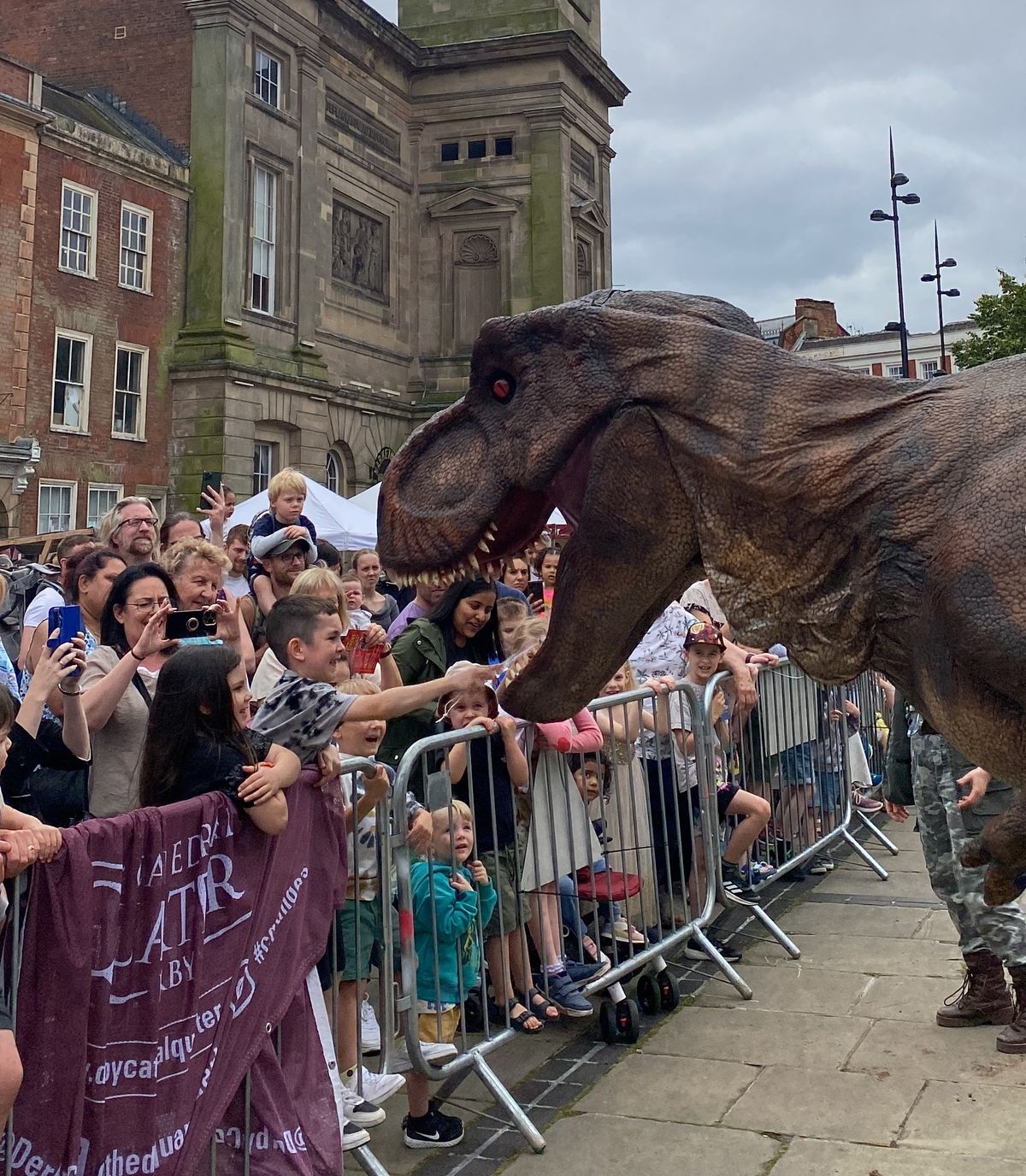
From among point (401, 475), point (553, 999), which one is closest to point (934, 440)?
point (401, 475)

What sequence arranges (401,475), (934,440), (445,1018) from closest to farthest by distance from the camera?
(934,440), (401,475), (445,1018)

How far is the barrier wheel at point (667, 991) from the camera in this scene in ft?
20.3

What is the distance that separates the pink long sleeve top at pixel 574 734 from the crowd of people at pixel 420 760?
0.04 feet

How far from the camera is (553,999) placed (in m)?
5.67

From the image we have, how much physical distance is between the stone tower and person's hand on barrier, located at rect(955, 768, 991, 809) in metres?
37.0

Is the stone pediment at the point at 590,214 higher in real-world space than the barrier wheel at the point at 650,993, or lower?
higher

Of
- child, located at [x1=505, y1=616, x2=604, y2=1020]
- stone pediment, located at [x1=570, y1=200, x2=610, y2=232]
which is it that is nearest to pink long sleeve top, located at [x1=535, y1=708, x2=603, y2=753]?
child, located at [x1=505, y1=616, x2=604, y2=1020]

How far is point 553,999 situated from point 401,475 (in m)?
3.87

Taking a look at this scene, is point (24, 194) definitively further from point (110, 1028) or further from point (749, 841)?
point (110, 1028)

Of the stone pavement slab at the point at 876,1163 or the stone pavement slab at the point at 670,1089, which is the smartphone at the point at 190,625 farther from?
the stone pavement slab at the point at 876,1163

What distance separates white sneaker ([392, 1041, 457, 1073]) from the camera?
4.62m

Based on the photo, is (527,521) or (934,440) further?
(527,521)

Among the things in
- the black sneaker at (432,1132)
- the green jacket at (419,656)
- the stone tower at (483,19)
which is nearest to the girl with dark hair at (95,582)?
the green jacket at (419,656)

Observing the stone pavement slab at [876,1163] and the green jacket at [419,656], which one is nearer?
the stone pavement slab at [876,1163]
